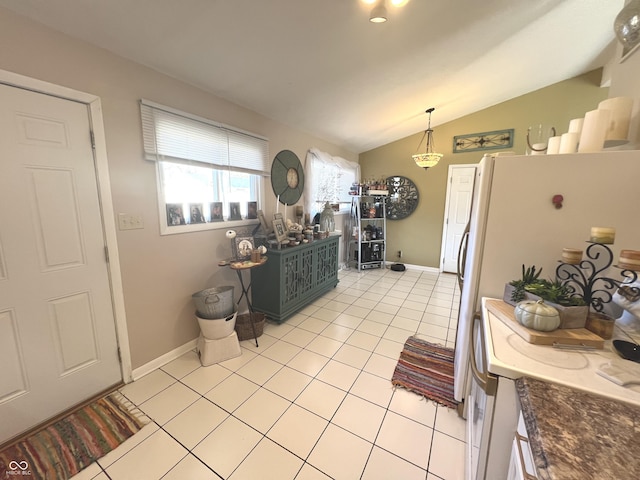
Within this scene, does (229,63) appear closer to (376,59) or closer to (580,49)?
(376,59)

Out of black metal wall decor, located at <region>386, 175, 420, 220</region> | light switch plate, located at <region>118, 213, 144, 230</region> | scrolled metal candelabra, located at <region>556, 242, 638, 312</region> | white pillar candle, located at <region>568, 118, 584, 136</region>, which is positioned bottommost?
scrolled metal candelabra, located at <region>556, 242, 638, 312</region>

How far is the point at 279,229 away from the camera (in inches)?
114

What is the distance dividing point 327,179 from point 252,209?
1873mm

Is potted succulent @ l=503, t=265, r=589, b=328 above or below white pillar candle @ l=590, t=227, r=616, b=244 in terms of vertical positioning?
below

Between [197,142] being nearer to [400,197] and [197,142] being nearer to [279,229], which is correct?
[279,229]

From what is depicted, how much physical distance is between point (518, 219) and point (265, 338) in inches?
90.6

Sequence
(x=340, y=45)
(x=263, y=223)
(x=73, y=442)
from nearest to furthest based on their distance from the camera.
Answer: (x=73, y=442) → (x=340, y=45) → (x=263, y=223)

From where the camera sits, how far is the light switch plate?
1.79 m

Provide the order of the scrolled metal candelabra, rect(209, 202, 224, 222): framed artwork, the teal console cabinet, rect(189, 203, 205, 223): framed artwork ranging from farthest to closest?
1. the teal console cabinet
2. rect(209, 202, 224, 222): framed artwork
3. rect(189, 203, 205, 223): framed artwork
4. the scrolled metal candelabra

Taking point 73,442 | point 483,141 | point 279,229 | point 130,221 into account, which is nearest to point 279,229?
point 279,229

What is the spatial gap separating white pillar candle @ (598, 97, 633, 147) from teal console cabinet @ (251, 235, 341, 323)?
2460 millimetres

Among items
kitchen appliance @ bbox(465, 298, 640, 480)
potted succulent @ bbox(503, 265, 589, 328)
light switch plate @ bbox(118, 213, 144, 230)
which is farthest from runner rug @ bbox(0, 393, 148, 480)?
potted succulent @ bbox(503, 265, 589, 328)

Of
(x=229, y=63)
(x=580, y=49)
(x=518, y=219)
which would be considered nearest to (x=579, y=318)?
(x=518, y=219)

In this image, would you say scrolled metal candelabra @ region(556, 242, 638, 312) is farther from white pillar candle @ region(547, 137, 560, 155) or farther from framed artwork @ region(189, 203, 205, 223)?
framed artwork @ region(189, 203, 205, 223)
